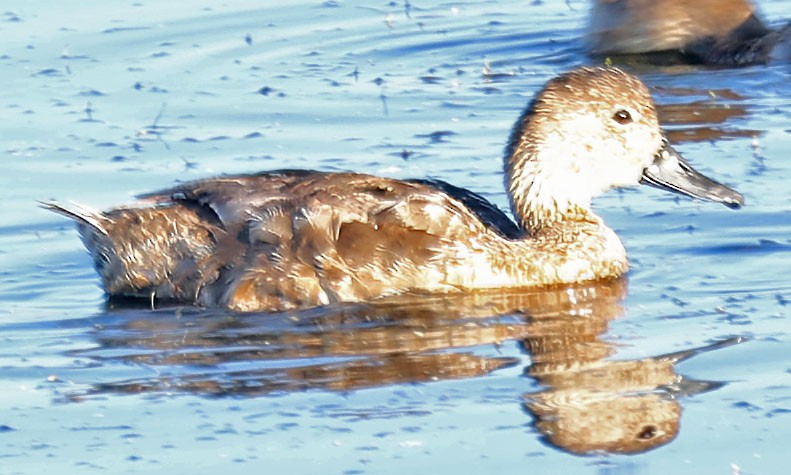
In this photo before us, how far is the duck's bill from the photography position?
9.39m

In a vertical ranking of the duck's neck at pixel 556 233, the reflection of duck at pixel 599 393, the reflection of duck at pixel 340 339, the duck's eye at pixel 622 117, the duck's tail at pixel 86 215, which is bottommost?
the reflection of duck at pixel 599 393

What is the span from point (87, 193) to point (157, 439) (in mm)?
3663

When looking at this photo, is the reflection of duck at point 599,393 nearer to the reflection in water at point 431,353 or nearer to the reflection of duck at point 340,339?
the reflection in water at point 431,353

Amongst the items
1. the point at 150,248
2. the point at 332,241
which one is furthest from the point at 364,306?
the point at 150,248

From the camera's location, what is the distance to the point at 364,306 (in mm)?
8672

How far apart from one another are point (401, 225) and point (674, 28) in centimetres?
552

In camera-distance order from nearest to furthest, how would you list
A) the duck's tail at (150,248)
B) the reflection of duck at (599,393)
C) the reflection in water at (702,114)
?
the reflection of duck at (599,393) → the duck's tail at (150,248) → the reflection in water at (702,114)

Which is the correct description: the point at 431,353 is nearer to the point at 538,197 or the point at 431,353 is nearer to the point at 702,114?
the point at 538,197

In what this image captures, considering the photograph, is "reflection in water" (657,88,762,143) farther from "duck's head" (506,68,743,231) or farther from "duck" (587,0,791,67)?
"duck's head" (506,68,743,231)

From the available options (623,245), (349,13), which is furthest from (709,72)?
(623,245)

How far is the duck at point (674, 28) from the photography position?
531 inches

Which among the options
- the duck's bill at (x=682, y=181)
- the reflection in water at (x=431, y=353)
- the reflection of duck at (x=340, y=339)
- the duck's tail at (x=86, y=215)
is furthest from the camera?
the duck's bill at (x=682, y=181)

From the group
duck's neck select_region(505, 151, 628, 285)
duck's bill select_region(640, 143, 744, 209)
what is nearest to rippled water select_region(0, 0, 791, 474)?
duck's neck select_region(505, 151, 628, 285)

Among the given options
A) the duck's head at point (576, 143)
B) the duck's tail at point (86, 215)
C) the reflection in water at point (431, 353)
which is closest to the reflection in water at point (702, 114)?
the duck's head at point (576, 143)
